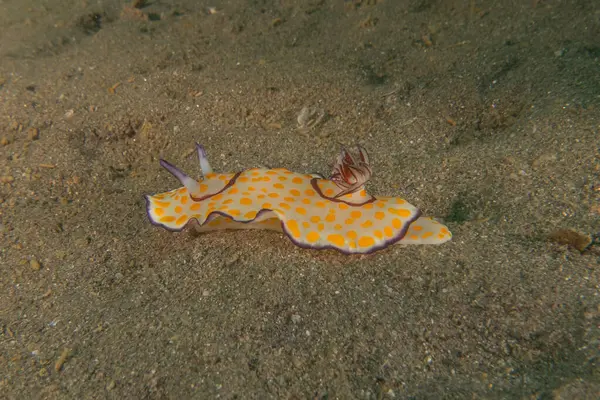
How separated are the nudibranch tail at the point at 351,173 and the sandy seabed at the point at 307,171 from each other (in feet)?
1.62

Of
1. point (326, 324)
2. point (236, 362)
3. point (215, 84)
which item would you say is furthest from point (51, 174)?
point (326, 324)

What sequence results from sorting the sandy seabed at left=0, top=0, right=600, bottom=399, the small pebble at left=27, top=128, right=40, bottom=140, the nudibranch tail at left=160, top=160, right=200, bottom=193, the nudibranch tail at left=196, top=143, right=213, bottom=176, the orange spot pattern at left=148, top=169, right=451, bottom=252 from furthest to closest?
the small pebble at left=27, top=128, right=40, bottom=140
the nudibranch tail at left=196, top=143, right=213, bottom=176
the nudibranch tail at left=160, top=160, right=200, bottom=193
the orange spot pattern at left=148, top=169, right=451, bottom=252
the sandy seabed at left=0, top=0, right=600, bottom=399

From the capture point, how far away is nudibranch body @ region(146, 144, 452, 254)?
2514 mm

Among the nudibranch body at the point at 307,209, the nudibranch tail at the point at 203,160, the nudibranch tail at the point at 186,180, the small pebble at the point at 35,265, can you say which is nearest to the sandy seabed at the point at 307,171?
the small pebble at the point at 35,265

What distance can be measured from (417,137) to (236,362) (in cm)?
286

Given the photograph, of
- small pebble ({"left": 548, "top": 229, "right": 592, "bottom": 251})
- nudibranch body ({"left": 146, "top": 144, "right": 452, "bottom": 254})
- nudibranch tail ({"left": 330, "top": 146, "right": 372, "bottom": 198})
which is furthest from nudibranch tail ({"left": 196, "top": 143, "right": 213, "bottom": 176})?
small pebble ({"left": 548, "top": 229, "right": 592, "bottom": 251})

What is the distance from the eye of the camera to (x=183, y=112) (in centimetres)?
435

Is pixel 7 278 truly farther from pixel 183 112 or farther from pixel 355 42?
pixel 355 42

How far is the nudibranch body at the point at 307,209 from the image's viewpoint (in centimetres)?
251

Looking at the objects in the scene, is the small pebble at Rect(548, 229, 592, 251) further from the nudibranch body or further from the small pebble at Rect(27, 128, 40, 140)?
the small pebble at Rect(27, 128, 40, 140)

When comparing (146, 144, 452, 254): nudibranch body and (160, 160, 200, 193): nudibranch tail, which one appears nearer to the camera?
(146, 144, 452, 254): nudibranch body

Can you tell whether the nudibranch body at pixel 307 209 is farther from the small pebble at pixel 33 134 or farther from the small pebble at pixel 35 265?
the small pebble at pixel 33 134

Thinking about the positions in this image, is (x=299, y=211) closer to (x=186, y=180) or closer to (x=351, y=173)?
(x=351, y=173)

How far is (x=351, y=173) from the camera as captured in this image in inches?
102
